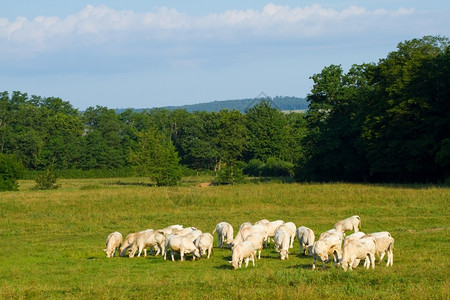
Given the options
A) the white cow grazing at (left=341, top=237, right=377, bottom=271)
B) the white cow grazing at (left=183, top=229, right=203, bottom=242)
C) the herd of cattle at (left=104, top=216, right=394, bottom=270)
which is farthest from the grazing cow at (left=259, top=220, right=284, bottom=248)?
the white cow grazing at (left=341, top=237, right=377, bottom=271)

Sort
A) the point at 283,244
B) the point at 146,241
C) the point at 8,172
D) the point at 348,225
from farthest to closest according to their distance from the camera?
the point at 8,172 → the point at 348,225 → the point at 146,241 → the point at 283,244

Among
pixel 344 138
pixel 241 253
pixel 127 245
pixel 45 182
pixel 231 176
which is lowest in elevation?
pixel 231 176

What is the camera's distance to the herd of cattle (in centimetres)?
1809

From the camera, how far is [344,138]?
2474 inches

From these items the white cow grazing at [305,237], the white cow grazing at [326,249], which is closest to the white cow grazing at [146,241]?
the white cow grazing at [305,237]

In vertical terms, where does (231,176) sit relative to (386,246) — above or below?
below

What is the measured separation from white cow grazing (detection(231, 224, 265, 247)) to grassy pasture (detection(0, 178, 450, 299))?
0.71 meters

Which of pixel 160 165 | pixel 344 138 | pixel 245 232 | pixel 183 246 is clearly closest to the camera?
pixel 183 246

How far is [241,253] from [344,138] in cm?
4578

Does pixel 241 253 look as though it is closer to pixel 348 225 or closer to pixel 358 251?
pixel 358 251

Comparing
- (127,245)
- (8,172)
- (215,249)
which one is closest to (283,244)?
(215,249)

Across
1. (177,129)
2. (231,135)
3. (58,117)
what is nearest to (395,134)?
(231,135)

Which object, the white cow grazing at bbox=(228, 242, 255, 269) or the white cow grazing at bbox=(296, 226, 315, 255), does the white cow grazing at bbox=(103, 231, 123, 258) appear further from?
the white cow grazing at bbox=(296, 226, 315, 255)

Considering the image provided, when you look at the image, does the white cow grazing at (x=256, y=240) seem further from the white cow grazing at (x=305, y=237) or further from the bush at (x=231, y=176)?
the bush at (x=231, y=176)
